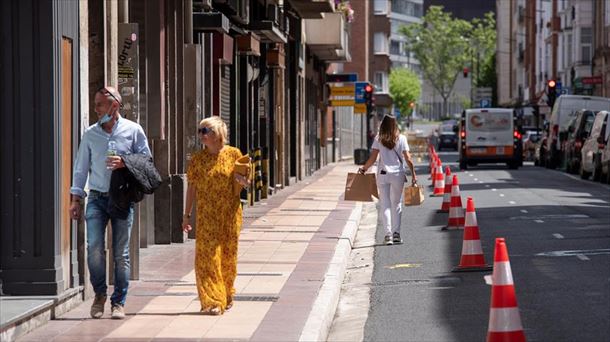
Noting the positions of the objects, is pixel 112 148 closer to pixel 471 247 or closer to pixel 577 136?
pixel 471 247

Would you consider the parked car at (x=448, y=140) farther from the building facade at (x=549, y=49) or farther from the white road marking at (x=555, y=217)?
the white road marking at (x=555, y=217)

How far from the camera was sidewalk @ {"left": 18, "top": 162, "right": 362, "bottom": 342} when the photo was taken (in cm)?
1020

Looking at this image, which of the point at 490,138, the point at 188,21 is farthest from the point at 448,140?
the point at 188,21

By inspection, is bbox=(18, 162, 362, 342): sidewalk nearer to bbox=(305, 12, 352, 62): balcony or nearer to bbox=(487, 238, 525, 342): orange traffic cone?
bbox=(487, 238, 525, 342): orange traffic cone

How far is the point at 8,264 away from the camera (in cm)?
1128

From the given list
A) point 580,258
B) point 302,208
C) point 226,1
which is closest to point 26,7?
point 580,258

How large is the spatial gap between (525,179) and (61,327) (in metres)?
30.6

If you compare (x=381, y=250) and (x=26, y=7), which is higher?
(x=26, y=7)

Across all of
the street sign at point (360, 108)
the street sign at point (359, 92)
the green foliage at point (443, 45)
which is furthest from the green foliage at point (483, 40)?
the street sign at point (360, 108)

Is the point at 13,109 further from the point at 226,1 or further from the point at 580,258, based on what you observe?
the point at 226,1

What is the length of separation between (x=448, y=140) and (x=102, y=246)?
90.2m

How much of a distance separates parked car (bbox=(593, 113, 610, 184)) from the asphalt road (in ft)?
37.3

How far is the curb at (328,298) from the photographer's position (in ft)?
33.6

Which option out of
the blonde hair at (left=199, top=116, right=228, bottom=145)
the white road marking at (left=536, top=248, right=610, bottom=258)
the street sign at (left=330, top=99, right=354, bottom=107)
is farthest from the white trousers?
the street sign at (left=330, top=99, right=354, bottom=107)
